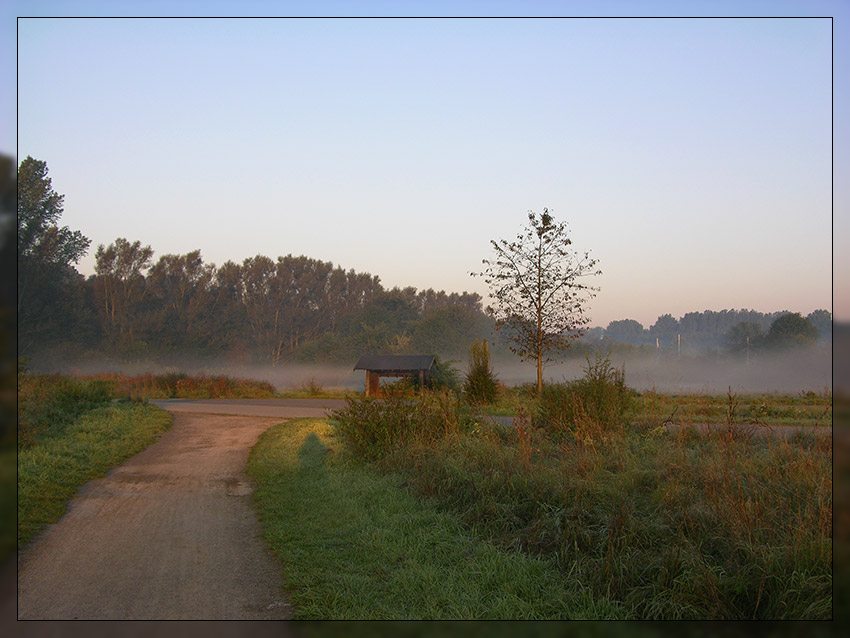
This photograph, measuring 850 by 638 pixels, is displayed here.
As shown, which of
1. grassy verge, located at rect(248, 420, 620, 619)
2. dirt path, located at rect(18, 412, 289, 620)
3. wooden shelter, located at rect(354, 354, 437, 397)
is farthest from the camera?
wooden shelter, located at rect(354, 354, 437, 397)

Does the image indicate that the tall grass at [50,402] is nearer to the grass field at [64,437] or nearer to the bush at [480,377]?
the grass field at [64,437]

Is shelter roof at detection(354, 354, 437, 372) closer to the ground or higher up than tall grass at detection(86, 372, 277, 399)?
higher up

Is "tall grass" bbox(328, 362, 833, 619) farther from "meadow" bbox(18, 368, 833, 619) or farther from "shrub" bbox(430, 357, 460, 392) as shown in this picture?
"shrub" bbox(430, 357, 460, 392)

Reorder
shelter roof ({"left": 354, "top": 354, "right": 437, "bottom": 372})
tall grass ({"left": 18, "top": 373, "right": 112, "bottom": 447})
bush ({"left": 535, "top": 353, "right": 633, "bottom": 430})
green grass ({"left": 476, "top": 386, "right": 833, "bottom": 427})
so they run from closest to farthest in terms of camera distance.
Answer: green grass ({"left": 476, "top": 386, "right": 833, "bottom": 427}) < bush ({"left": 535, "top": 353, "right": 633, "bottom": 430}) < tall grass ({"left": 18, "top": 373, "right": 112, "bottom": 447}) < shelter roof ({"left": 354, "top": 354, "right": 437, "bottom": 372})

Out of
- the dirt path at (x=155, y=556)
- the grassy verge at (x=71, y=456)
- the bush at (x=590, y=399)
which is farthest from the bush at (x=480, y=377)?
the dirt path at (x=155, y=556)

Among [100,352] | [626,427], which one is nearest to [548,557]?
[626,427]

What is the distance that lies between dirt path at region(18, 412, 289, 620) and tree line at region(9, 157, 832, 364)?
101ft

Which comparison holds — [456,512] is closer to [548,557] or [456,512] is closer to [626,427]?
[548,557]

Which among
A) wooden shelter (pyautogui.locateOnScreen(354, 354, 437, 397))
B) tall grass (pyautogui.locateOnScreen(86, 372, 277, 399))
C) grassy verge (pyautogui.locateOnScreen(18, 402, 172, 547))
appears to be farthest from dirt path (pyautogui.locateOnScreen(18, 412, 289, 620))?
tall grass (pyautogui.locateOnScreen(86, 372, 277, 399))

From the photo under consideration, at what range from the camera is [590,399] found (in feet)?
34.6

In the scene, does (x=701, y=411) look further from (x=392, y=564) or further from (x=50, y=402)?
(x=50, y=402)

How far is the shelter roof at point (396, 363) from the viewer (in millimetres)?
27078

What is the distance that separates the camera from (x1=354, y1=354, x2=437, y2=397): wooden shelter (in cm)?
2684

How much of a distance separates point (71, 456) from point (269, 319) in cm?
4375
